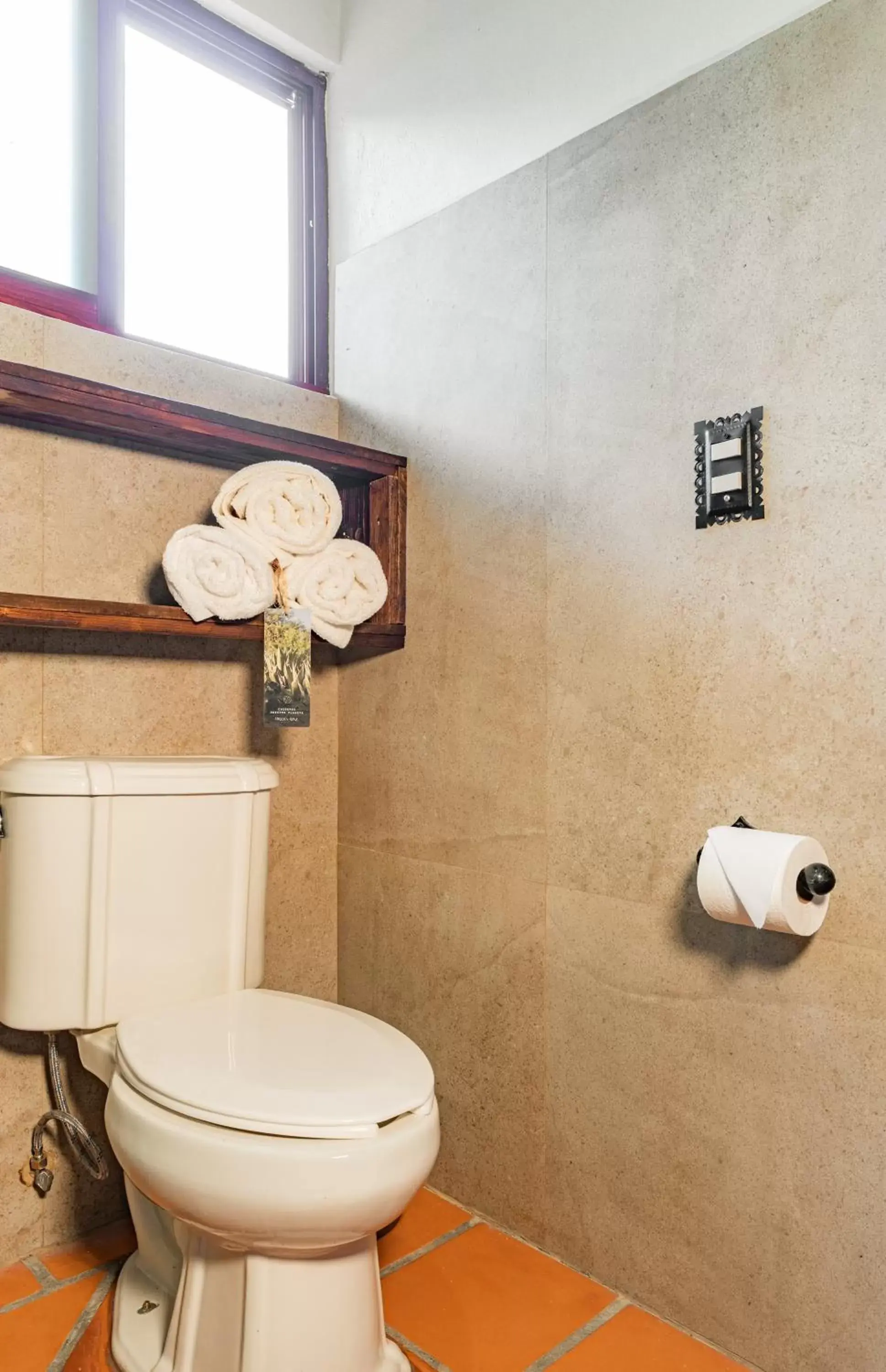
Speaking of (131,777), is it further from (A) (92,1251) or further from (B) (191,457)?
(A) (92,1251)

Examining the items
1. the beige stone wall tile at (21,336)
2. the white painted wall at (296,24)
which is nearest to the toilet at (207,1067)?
the beige stone wall tile at (21,336)

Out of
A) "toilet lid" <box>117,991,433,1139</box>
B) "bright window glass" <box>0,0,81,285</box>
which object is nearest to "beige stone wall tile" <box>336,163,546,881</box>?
"toilet lid" <box>117,991,433,1139</box>

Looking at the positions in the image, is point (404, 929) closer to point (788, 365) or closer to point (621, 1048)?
point (621, 1048)

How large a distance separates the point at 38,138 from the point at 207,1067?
160cm

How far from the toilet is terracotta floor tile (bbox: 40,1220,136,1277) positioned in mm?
120

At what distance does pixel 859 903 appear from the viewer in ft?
3.84

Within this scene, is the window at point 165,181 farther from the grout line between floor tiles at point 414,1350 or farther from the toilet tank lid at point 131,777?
the grout line between floor tiles at point 414,1350

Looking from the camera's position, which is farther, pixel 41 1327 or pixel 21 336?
pixel 21 336

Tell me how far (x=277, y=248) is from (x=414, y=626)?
91cm

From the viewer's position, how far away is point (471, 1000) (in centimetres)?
166

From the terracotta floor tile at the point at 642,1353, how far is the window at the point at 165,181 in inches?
70.2

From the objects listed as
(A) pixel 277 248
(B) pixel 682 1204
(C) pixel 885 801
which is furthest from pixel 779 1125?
(A) pixel 277 248

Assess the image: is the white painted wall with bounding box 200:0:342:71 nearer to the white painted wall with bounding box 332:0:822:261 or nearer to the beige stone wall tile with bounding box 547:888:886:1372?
the white painted wall with bounding box 332:0:822:261

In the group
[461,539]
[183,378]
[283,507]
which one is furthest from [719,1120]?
[183,378]
